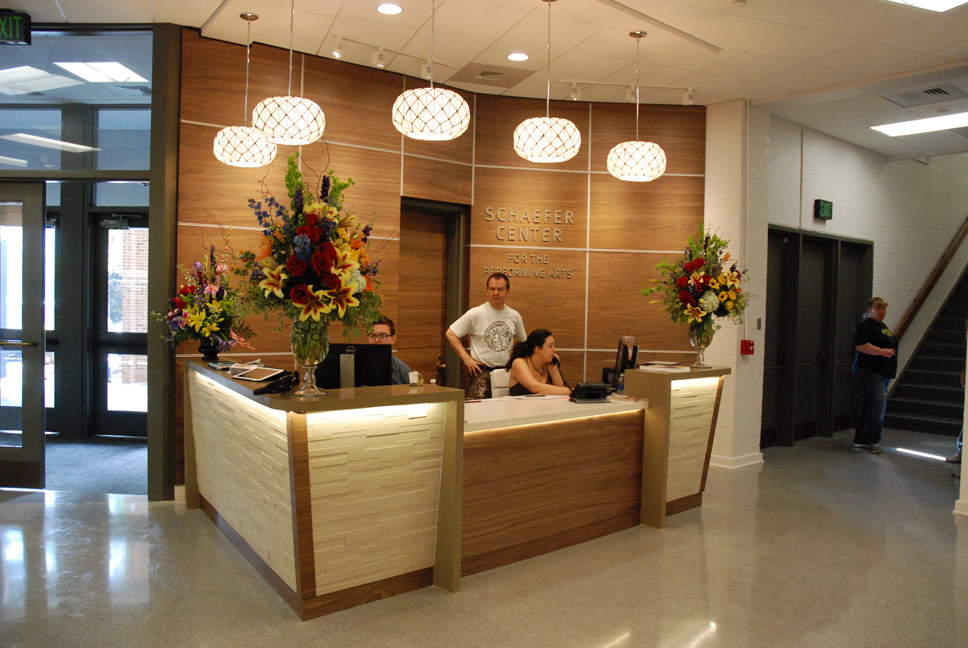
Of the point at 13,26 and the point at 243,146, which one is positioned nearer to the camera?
the point at 243,146

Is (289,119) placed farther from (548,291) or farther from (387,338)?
(548,291)

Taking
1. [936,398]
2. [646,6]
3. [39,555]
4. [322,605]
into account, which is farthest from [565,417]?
[936,398]

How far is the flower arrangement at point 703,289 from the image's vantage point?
5.24m

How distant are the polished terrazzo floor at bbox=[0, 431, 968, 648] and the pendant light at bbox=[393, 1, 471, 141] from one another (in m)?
2.77

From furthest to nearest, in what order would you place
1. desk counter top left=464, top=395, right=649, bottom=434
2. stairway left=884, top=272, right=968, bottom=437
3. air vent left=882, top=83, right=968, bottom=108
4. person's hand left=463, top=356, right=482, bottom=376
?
stairway left=884, top=272, right=968, bottom=437 < air vent left=882, top=83, right=968, bottom=108 < person's hand left=463, top=356, right=482, bottom=376 < desk counter top left=464, top=395, right=649, bottom=434

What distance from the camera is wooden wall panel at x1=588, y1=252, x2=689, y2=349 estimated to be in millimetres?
7352

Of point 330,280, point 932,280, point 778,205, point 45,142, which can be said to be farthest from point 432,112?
point 932,280

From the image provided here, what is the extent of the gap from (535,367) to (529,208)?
248 cm

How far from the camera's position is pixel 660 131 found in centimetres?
741

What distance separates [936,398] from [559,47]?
788 cm

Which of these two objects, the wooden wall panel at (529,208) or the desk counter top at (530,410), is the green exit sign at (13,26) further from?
the desk counter top at (530,410)

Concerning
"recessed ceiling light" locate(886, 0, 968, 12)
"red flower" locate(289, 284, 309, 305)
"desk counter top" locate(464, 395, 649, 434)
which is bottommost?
"desk counter top" locate(464, 395, 649, 434)

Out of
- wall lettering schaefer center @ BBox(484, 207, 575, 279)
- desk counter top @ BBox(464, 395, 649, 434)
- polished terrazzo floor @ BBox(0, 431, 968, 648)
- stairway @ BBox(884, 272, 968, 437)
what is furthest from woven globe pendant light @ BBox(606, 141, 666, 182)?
stairway @ BBox(884, 272, 968, 437)

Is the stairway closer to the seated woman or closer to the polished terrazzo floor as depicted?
the polished terrazzo floor
